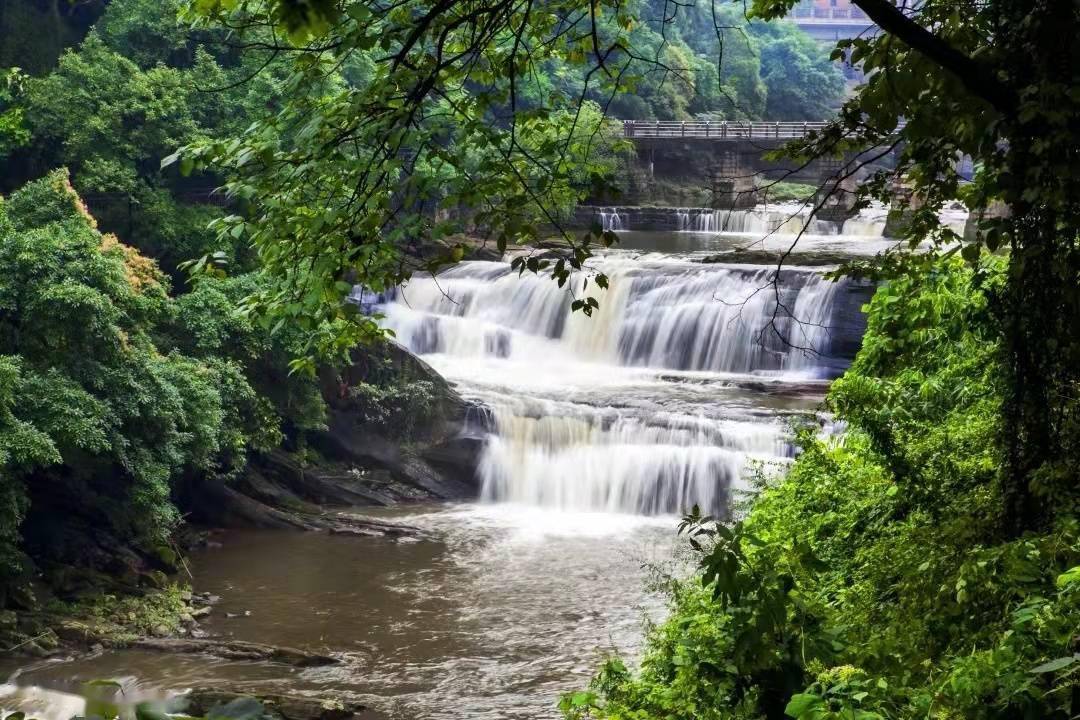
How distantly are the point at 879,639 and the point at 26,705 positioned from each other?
8604mm

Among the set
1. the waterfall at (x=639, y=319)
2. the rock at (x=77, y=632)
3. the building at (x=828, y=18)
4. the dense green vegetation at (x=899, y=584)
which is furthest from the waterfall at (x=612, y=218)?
the building at (x=828, y=18)

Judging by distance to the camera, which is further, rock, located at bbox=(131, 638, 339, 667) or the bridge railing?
the bridge railing

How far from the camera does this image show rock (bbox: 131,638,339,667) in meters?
12.5

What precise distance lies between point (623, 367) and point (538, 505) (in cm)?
521

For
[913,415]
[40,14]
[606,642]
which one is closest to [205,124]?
[40,14]

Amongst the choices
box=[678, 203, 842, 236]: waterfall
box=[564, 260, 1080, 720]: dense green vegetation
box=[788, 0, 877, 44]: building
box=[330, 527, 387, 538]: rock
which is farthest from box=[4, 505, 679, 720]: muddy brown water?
box=[788, 0, 877, 44]: building

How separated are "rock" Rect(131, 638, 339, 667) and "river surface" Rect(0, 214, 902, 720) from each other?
0.70 ft

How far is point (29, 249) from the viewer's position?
1461 cm

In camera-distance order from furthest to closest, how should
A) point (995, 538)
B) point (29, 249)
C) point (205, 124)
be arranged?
1. point (205, 124)
2. point (29, 249)
3. point (995, 538)

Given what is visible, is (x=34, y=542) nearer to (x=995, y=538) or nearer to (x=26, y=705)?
(x=26, y=705)

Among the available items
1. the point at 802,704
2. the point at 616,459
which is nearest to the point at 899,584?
the point at 802,704

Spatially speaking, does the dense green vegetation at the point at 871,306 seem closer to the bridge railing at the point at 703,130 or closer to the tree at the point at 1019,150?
the tree at the point at 1019,150

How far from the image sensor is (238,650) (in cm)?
1265

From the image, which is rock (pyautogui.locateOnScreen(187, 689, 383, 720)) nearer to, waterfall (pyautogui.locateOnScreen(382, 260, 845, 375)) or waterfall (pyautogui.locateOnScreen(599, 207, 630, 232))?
waterfall (pyautogui.locateOnScreen(382, 260, 845, 375))
